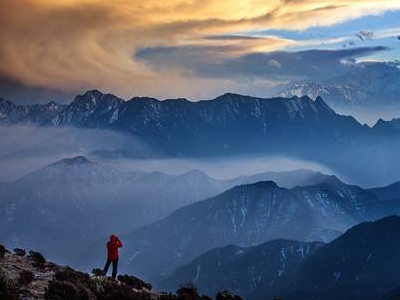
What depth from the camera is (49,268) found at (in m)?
48.7

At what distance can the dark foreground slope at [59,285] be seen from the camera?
126ft

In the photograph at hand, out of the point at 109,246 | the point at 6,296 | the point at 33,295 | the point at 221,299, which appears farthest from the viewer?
the point at 109,246

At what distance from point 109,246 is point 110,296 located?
13929mm

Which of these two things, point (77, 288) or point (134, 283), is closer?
point (77, 288)

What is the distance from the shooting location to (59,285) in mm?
39500

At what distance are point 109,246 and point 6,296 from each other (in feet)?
63.1

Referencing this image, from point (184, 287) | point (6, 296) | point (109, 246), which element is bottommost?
point (6, 296)

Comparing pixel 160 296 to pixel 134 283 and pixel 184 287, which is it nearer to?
pixel 184 287

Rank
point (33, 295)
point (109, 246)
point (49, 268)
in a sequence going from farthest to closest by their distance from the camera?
point (109, 246)
point (49, 268)
point (33, 295)

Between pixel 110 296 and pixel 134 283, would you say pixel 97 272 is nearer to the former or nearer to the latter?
pixel 134 283

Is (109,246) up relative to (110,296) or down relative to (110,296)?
up

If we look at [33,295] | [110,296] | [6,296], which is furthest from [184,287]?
[6,296]

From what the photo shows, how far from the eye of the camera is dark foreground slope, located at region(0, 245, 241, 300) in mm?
38531

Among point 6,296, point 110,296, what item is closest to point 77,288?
point 110,296
